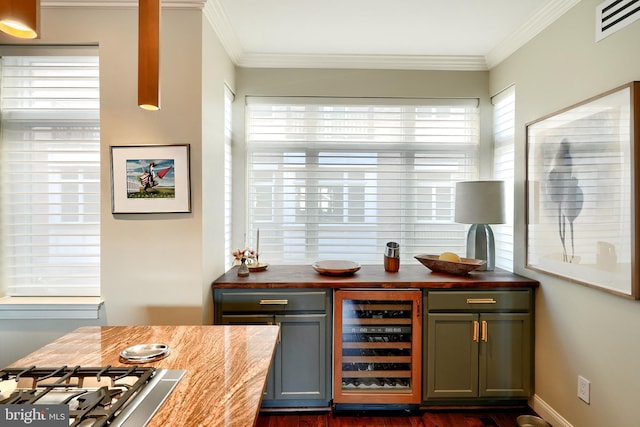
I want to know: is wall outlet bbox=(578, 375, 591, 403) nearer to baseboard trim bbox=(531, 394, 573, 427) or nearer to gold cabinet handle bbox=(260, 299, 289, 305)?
baseboard trim bbox=(531, 394, 573, 427)

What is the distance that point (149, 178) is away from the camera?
1962mm

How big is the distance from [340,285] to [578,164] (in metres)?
1.61

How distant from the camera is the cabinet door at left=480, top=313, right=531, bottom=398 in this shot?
2.21 meters

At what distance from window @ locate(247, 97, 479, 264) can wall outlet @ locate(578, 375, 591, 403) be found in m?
1.24

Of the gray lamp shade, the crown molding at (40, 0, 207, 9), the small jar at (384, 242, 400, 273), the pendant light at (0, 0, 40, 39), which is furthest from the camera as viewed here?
the small jar at (384, 242, 400, 273)

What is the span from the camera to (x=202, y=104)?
1.99m

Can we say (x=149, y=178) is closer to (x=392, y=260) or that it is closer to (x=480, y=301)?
(x=392, y=260)

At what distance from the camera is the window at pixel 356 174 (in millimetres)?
2832

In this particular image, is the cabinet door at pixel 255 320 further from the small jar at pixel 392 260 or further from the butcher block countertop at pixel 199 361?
the small jar at pixel 392 260

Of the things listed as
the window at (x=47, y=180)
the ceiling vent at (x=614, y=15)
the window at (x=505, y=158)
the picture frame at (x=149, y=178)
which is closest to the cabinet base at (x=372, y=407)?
the window at (x=505, y=158)

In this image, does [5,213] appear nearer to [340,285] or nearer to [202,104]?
[202,104]

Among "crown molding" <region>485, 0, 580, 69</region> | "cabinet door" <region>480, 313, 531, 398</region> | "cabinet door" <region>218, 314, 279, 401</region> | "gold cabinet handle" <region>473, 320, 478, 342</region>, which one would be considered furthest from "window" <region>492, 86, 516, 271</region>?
"cabinet door" <region>218, 314, 279, 401</region>

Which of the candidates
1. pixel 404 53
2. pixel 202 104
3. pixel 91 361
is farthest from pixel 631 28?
pixel 91 361

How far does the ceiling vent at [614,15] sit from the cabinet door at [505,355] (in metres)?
1.78
